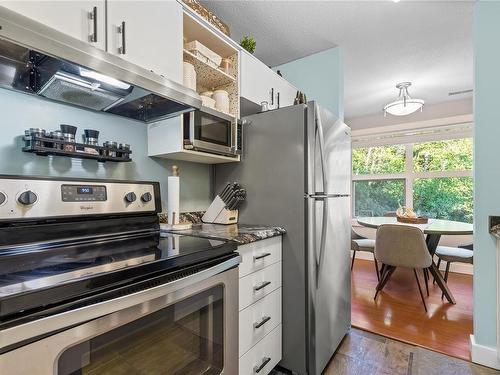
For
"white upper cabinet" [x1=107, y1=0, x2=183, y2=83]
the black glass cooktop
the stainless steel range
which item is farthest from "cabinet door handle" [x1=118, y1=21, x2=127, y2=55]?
the black glass cooktop

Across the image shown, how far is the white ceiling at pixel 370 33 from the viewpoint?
1.91m

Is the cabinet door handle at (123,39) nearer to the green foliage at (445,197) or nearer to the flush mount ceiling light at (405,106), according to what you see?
the flush mount ceiling light at (405,106)

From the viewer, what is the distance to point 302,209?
1532 millimetres

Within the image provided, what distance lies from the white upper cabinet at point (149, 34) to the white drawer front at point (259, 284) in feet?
Answer: 3.62

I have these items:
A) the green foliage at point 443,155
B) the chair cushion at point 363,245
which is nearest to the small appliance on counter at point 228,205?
the chair cushion at point 363,245

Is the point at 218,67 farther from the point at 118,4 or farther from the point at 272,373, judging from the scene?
the point at 272,373

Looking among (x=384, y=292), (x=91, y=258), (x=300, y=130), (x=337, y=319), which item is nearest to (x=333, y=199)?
(x=300, y=130)

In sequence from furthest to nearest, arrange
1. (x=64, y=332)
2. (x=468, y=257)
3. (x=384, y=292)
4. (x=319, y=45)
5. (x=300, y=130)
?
(x=384, y=292)
(x=468, y=257)
(x=319, y=45)
(x=300, y=130)
(x=64, y=332)

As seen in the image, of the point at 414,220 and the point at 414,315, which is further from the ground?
the point at 414,220

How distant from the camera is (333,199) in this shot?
5.87ft

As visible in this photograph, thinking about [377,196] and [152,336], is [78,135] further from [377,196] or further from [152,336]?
[377,196]

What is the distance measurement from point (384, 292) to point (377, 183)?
217cm

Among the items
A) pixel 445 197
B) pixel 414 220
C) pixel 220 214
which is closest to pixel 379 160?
pixel 445 197

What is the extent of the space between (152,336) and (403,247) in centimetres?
255
